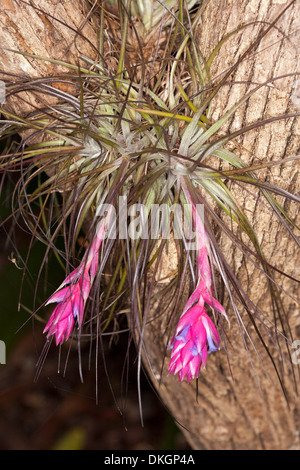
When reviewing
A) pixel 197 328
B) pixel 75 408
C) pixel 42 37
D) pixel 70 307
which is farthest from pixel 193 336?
pixel 75 408

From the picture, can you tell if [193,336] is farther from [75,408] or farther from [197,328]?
[75,408]

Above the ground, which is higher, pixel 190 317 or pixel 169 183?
pixel 169 183

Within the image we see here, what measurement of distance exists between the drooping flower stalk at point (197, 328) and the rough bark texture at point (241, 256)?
0.10m

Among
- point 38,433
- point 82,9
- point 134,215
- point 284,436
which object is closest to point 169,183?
point 134,215

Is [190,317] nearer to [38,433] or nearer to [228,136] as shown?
[228,136]

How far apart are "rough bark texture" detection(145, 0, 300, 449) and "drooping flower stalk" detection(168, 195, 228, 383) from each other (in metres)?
0.10

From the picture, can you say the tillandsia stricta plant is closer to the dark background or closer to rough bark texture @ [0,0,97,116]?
rough bark texture @ [0,0,97,116]

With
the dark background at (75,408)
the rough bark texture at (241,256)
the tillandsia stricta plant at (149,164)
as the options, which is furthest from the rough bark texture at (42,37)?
the dark background at (75,408)

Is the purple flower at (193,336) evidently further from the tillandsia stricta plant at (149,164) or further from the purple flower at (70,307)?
the purple flower at (70,307)

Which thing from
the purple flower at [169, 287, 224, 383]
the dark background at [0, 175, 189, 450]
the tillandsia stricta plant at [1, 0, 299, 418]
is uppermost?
the tillandsia stricta plant at [1, 0, 299, 418]

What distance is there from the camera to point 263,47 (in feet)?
2.04

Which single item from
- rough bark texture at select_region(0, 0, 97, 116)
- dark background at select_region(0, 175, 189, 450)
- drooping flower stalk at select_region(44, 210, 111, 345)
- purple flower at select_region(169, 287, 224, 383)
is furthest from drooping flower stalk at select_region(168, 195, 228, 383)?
dark background at select_region(0, 175, 189, 450)

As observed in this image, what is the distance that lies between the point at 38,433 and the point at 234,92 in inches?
50.2

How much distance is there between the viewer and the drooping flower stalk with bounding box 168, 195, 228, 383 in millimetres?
593
